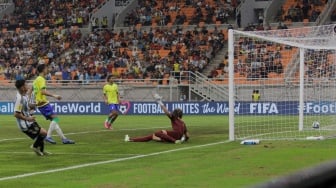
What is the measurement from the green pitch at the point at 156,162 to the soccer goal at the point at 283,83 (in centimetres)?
315

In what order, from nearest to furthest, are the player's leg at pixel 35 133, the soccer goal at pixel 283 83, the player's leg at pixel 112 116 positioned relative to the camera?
the player's leg at pixel 35 133, the soccer goal at pixel 283 83, the player's leg at pixel 112 116

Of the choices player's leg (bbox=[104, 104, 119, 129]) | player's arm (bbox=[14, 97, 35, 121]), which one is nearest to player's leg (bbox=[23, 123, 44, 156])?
player's arm (bbox=[14, 97, 35, 121])

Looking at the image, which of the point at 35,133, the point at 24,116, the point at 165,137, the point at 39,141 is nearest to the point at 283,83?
the point at 165,137

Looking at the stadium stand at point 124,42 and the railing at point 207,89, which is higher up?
the stadium stand at point 124,42

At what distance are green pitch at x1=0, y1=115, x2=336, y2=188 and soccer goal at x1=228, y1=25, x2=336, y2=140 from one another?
10.3 feet

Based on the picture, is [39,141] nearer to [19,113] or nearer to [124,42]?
[19,113]

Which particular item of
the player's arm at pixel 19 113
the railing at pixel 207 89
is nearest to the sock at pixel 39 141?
the player's arm at pixel 19 113

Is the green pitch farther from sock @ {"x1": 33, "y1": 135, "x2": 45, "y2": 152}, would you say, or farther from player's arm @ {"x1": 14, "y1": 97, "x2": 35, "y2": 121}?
player's arm @ {"x1": 14, "y1": 97, "x2": 35, "y2": 121}

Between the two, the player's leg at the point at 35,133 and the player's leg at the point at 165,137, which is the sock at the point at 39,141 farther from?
the player's leg at the point at 165,137

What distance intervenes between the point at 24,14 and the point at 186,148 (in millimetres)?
48103

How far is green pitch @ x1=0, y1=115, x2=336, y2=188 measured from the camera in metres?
10.2

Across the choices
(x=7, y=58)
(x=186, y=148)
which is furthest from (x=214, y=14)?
(x=186, y=148)

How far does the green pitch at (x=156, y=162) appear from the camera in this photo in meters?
10.2

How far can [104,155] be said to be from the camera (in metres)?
15.1
